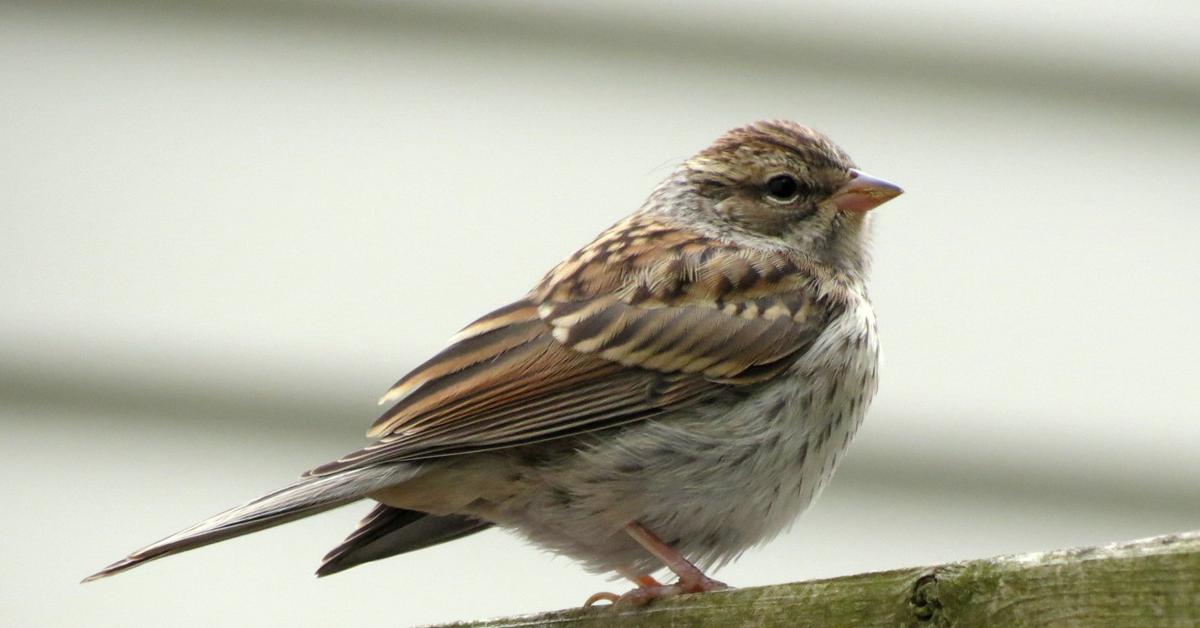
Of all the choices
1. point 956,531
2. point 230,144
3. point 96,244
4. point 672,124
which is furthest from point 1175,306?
point 96,244

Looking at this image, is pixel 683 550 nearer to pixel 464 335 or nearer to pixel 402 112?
pixel 464 335

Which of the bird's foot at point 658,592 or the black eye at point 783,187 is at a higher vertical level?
the black eye at point 783,187

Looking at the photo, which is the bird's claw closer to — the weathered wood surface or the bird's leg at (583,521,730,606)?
the bird's leg at (583,521,730,606)

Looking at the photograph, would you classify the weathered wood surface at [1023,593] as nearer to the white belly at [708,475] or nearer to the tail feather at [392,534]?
the white belly at [708,475]

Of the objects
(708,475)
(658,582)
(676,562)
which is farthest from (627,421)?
(658,582)

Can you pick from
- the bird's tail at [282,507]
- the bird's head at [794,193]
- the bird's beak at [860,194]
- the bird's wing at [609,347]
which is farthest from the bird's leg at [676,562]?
the bird's beak at [860,194]

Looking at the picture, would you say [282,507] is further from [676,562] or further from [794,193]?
[794,193]

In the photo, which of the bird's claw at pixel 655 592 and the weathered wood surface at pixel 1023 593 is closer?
the weathered wood surface at pixel 1023 593
